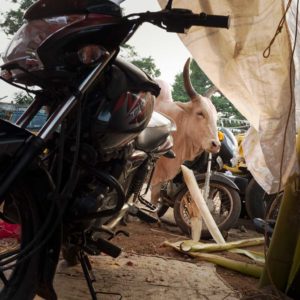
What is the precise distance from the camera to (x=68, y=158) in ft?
5.79

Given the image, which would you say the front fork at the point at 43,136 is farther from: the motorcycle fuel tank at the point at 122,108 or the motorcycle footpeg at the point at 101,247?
the motorcycle footpeg at the point at 101,247

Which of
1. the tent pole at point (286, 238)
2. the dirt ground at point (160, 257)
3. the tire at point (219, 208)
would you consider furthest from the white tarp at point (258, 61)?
the tire at point (219, 208)

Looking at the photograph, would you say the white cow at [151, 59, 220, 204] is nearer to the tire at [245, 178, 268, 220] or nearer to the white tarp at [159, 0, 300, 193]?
the tire at [245, 178, 268, 220]

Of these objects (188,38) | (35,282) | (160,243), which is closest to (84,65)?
(35,282)

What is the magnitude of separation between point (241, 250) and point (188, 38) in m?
2.45

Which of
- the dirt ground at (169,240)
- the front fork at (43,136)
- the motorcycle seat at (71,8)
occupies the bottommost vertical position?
the dirt ground at (169,240)

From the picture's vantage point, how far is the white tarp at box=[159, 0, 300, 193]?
2.38 meters

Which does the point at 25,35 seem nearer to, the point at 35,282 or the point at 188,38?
the point at 35,282

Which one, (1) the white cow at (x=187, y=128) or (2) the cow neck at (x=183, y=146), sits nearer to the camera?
(1) the white cow at (x=187, y=128)

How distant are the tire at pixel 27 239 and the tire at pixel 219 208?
11.0 ft

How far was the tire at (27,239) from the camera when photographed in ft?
5.24

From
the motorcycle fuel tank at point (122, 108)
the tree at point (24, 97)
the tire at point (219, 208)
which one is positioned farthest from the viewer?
the tire at point (219, 208)

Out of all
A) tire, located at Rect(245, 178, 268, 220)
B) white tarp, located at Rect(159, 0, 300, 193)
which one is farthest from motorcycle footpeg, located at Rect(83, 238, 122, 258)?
tire, located at Rect(245, 178, 268, 220)

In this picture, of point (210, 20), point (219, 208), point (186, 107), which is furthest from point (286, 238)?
point (186, 107)
